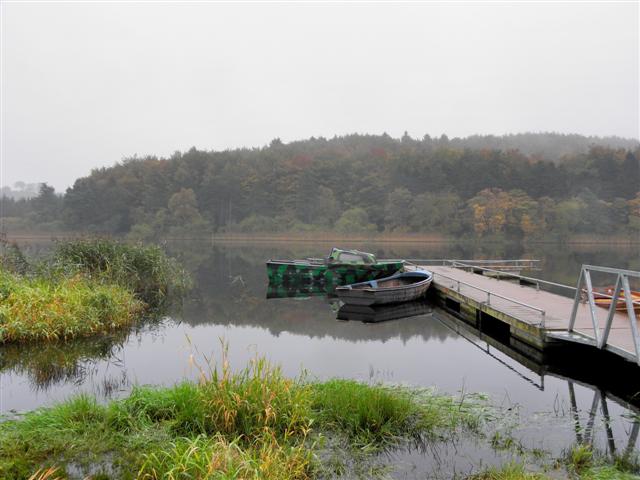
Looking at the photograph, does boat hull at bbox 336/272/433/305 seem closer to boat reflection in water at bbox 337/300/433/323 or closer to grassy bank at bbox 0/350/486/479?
boat reflection in water at bbox 337/300/433/323

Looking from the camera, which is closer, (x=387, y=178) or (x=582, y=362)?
(x=582, y=362)

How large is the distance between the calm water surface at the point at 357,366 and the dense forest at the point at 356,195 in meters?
56.7

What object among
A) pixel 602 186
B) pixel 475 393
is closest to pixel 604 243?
pixel 602 186

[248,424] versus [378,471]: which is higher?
[248,424]

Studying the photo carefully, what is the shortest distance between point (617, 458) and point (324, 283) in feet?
52.7

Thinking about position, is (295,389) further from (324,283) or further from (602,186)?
(602,186)

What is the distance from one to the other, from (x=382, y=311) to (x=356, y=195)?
64544 mm

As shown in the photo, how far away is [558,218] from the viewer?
64.7 meters

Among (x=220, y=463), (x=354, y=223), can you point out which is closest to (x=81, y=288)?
(x=220, y=463)

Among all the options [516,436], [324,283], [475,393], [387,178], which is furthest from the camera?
[387,178]

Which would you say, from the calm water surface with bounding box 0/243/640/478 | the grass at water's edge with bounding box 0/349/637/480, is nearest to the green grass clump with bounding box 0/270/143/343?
the calm water surface with bounding box 0/243/640/478

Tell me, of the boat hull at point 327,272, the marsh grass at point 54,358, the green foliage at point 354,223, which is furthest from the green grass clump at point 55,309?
the green foliage at point 354,223

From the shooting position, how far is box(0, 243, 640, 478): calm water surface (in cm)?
584

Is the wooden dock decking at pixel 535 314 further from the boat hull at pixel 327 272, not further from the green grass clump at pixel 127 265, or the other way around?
the green grass clump at pixel 127 265
